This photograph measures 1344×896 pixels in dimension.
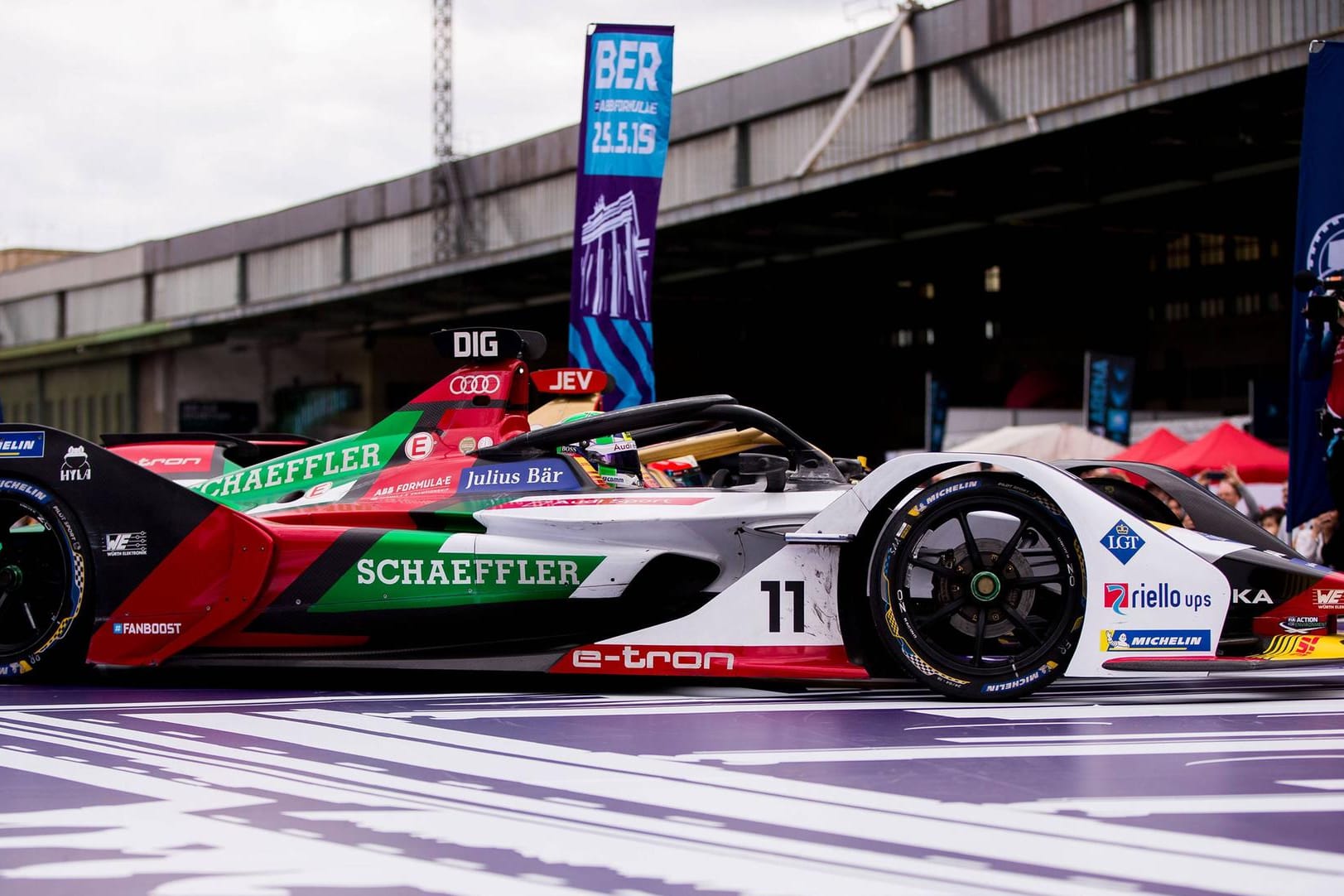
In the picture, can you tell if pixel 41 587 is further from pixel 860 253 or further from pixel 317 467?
pixel 860 253

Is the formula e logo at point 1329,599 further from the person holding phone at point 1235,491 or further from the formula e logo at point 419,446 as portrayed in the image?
the person holding phone at point 1235,491

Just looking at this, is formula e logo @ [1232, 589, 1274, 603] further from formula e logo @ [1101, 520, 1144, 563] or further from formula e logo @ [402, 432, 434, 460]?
formula e logo @ [402, 432, 434, 460]

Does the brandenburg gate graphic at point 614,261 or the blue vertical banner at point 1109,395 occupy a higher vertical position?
the brandenburg gate graphic at point 614,261

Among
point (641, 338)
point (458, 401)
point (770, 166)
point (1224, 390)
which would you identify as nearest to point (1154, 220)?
point (1224, 390)

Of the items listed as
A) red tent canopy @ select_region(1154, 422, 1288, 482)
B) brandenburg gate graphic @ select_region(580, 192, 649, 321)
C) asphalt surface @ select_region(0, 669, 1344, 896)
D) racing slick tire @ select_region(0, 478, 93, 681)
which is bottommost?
asphalt surface @ select_region(0, 669, 1344, 896)

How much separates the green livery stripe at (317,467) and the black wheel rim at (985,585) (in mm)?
3064

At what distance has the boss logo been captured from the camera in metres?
7.86

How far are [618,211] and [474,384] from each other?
19.1 feet

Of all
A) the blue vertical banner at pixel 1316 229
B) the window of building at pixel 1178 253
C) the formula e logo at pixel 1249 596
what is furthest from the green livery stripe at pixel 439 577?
the window of building at pixel 1178 253

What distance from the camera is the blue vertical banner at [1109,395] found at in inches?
806

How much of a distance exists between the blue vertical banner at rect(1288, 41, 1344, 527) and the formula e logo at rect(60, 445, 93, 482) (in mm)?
6421

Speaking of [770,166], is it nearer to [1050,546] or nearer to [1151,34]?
[1151,34]

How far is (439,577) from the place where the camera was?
599cm

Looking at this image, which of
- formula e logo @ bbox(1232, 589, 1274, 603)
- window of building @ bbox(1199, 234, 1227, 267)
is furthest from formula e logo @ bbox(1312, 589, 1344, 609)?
window of building @ bbox(1199, 234, 1227, 267)
